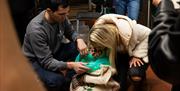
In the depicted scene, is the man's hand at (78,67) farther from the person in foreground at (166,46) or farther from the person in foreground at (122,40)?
the person in foreground at (166,46)

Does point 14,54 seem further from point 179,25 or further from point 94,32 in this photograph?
Answer: point 94,32

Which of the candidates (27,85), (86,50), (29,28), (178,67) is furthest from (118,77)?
(27,85)

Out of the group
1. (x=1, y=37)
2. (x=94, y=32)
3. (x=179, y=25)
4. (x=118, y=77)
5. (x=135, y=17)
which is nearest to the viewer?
(x=1, y=37)

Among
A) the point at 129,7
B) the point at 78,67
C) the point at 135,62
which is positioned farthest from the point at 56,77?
the point at 129,7

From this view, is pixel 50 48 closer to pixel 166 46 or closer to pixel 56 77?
pixel 56 77

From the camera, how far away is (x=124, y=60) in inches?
100

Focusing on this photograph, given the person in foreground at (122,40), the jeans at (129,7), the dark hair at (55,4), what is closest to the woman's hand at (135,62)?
the person in foreground at (122,40)

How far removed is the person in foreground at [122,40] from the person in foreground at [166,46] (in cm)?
123

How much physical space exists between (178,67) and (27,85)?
0.80 meters

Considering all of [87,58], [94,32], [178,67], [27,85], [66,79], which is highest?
[27,85]

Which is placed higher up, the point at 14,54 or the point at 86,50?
the point at 14,54

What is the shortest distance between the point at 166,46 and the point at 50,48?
1.64 m

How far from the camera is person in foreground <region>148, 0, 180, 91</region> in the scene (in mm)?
994

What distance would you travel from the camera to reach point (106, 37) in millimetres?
2344
